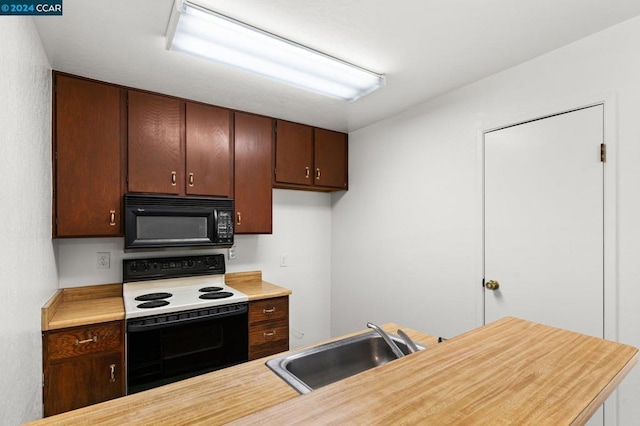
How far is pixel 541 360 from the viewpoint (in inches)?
30.6

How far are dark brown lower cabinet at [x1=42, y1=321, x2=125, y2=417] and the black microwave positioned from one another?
23.0 inches

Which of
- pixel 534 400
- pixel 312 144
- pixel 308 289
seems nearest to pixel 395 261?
pixel 308 289

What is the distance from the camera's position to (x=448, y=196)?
2.40m

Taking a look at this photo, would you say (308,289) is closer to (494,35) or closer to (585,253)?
(585,253)

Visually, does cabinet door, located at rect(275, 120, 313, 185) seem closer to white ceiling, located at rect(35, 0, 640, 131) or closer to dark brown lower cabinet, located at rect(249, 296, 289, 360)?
white ceiling, located at rect(35, 0, 640, 131)

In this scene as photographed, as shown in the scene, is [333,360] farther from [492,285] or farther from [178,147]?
[178,147]

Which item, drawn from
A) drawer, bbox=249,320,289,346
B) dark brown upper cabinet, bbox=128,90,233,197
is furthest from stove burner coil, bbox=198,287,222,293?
dark brown upper cabinet, bbox=128,90,233,197

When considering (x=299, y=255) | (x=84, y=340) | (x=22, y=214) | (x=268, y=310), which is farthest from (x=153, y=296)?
(x=299, y=255)

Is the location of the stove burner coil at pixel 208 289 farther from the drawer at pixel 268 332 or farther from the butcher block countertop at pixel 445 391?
the butcher block countertop at pixel 445 391

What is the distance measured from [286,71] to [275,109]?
0.84 metres

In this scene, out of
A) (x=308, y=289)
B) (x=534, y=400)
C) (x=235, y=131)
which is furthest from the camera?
(x=308, y=289)

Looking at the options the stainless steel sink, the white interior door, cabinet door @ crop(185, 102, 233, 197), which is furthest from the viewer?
cabinet door @ crop(185, 102, 233, 197)

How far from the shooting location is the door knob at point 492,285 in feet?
6.83

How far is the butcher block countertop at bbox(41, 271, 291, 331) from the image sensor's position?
1863 millimetres
